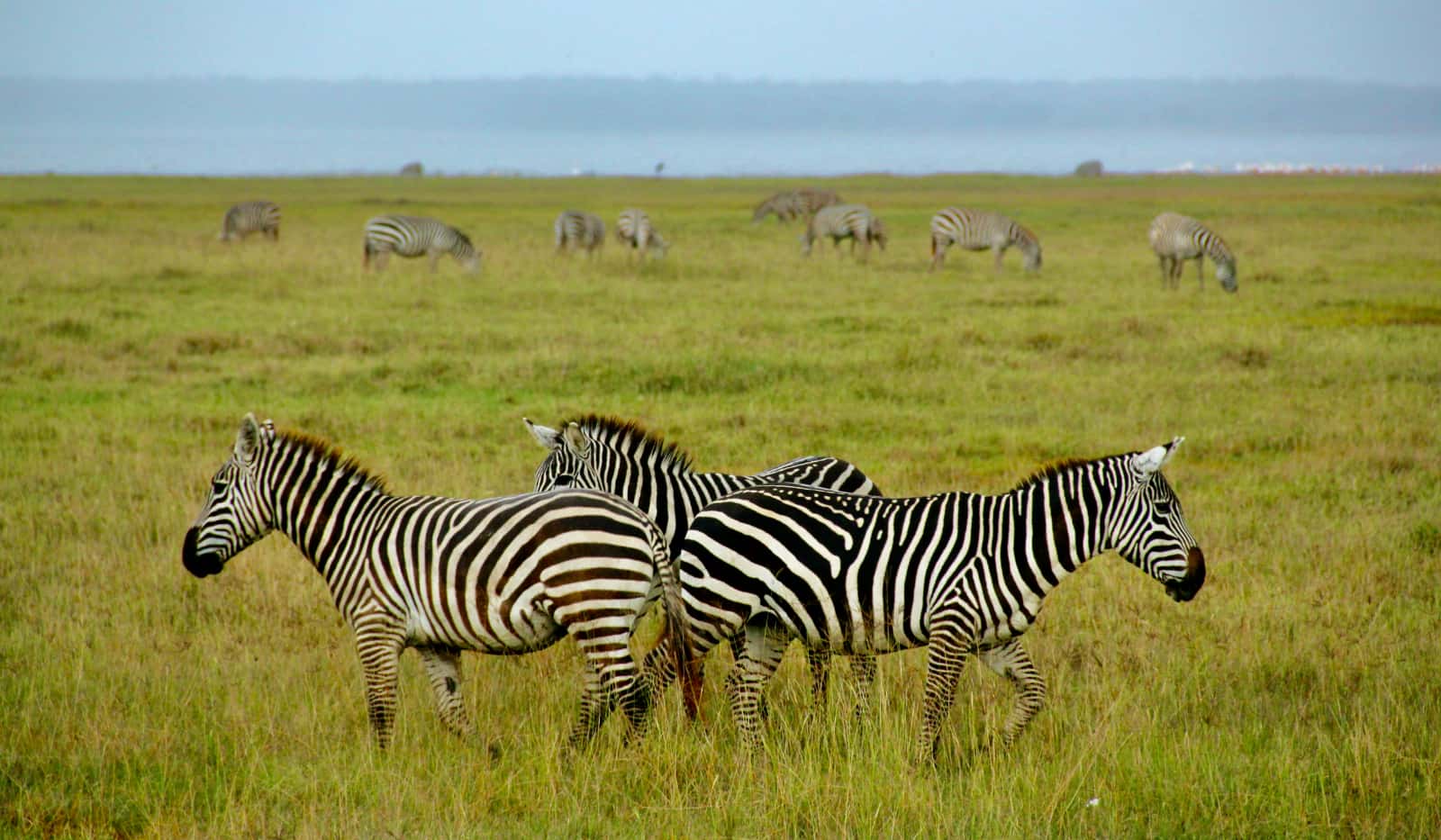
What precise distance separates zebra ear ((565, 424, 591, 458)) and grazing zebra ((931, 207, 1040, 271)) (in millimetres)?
23351

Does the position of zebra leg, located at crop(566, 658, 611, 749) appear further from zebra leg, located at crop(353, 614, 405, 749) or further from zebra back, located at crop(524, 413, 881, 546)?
zebra back, located at crop(524, 413, 881, 546)

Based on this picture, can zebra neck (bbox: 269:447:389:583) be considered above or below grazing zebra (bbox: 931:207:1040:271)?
below

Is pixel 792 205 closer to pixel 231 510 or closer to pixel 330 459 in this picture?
pixel 330 459

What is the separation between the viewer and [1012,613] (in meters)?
5.32

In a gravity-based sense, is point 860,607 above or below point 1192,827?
above

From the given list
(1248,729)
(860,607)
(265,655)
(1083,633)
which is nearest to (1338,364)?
(1083,633)

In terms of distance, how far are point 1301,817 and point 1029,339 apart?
13.2m

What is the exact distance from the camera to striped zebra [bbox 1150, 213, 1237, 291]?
2402cm

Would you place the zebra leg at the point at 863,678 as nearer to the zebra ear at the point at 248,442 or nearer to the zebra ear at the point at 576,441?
the zebra ear at the point at 576,441

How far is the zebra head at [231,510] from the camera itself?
585 centimetres

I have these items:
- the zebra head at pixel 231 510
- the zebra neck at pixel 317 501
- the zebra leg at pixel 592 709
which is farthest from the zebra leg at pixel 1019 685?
the zebra head at pixel 231 510

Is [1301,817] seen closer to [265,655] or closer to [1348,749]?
[1348,749]

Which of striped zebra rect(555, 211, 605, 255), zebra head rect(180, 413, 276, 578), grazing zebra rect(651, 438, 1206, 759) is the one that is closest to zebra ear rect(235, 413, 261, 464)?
zebra head rect(180, 413, 276, 578)

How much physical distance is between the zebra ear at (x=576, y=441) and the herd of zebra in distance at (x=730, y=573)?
0.82 m
